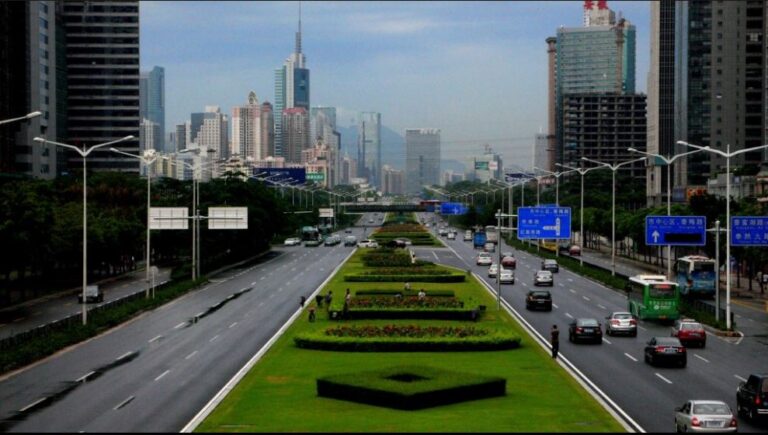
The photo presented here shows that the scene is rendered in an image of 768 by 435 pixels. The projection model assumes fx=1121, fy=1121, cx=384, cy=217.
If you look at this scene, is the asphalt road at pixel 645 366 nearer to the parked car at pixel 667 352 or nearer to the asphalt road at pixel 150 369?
the parked car at pixel 667 352

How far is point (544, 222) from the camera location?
266 ft

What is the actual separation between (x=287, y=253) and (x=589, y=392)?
10289cm

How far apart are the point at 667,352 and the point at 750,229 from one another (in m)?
20.1

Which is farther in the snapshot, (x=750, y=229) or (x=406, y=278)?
(x=406, y=278)

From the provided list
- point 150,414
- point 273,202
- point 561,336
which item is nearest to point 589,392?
point 150,414

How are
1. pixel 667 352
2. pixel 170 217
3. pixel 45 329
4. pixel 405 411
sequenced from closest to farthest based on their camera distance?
1. pixel 405 411
2. pixel 667 352
3. pixel 45 329
4. pixel 170 217

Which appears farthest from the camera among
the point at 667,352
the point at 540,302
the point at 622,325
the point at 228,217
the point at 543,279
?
the point at 228,217

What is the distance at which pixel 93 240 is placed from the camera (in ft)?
287

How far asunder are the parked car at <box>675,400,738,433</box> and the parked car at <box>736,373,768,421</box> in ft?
10.7

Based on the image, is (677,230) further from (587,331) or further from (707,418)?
(707,418)

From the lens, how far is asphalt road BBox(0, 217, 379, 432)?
1367 inches

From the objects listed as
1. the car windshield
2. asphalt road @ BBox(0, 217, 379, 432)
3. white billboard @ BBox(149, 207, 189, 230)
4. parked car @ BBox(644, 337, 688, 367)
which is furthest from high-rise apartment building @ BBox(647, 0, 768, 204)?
the car windshield

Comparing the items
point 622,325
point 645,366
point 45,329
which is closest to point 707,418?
point 645,366

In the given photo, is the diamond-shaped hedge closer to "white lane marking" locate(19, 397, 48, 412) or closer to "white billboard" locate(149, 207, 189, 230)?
"white lane marking" locate(19, 397, 48, 412)
